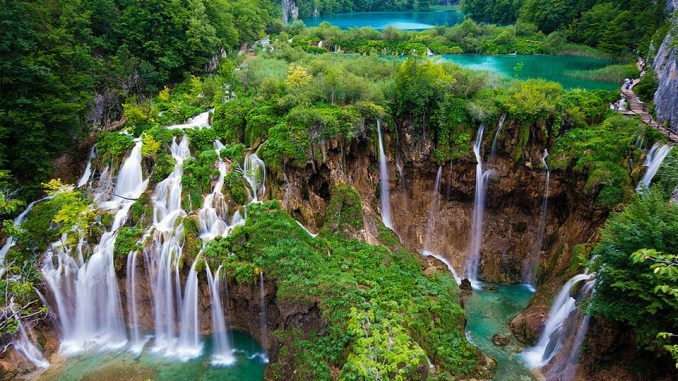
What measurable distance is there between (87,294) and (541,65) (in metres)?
44.7

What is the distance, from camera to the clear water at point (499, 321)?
45.7 ft

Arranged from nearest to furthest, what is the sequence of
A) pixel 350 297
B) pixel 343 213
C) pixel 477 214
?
pixel 350 297
pixel 343 213
pixel 477 214

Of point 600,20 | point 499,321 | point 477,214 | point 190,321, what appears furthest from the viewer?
point 600,20

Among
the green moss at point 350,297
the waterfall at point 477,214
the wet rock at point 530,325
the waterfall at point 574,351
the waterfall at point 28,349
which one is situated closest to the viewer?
the green moss at point 350,297

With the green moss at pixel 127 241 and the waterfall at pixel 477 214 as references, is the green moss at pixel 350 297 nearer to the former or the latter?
the green moss at pixel 127 241

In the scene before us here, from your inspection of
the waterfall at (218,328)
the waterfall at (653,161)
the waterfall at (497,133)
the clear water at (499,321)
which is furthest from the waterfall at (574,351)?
the waterfall at (218,328)

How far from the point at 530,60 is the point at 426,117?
34434mm

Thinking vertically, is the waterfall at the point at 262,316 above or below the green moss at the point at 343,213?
below

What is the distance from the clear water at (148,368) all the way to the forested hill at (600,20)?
135 ft

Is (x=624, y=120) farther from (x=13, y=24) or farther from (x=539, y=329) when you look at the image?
(x=13, y=24)

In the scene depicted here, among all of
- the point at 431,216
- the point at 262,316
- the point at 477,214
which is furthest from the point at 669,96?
the point at 262,316

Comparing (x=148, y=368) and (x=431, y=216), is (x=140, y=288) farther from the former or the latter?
(x=431, y=216)

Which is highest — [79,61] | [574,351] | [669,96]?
[79,61]

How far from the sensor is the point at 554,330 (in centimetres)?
1445
